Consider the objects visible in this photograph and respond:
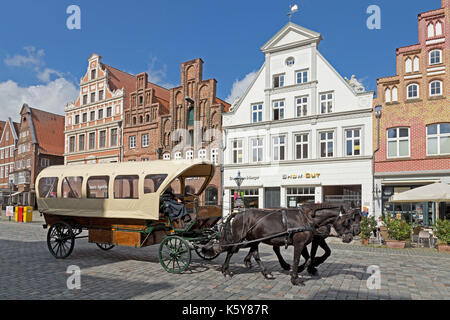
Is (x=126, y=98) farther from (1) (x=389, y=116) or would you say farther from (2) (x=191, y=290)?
(2) (x=191, y=290)

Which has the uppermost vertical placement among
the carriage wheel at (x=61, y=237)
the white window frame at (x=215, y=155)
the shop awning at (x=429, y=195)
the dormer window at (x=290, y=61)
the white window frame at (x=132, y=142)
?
the dormer window at (x=290, y=61)

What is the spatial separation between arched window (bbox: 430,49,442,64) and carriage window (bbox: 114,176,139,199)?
19280mm

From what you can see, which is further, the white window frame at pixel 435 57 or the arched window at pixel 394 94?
the arched window at pixel 394 94

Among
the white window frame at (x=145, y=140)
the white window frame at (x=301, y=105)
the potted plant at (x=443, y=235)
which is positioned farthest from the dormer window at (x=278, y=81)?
the potted plant at (x=443, y=235)

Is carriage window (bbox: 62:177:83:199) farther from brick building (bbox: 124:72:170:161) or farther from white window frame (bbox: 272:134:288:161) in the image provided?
brick building (bbox: 124:72:170:161)

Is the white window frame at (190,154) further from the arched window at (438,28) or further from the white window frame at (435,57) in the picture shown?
the arched window at (438,28)

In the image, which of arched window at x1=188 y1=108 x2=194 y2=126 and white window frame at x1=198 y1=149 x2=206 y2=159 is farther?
arched window at x1=188 y1=108 x2=194 y2=126

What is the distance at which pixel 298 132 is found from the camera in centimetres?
2269

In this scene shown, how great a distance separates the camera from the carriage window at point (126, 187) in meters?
7.96

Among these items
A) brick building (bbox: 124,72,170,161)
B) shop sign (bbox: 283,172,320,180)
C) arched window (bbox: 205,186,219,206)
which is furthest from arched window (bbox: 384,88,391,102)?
brick building (bbox: 124,72,170,161)

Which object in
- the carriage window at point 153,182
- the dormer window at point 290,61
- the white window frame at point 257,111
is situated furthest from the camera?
the white window frame at point 257,111

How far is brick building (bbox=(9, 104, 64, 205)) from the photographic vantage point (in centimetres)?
4166

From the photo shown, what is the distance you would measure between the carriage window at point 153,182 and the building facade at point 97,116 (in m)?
25.6

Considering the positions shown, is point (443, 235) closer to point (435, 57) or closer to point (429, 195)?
point (429, 195)
